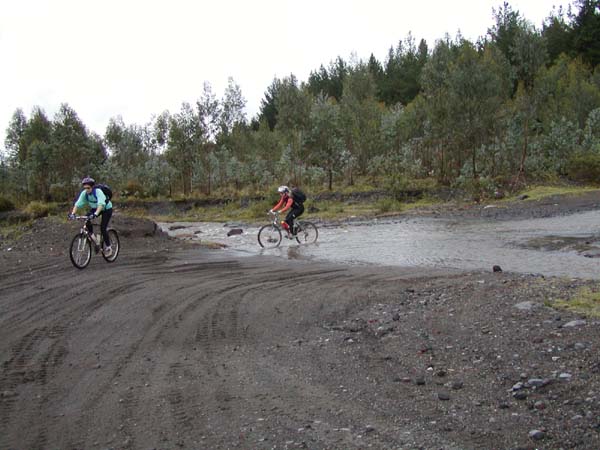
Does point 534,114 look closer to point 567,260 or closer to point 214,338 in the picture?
point 567,260

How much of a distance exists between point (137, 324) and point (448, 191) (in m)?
34.8

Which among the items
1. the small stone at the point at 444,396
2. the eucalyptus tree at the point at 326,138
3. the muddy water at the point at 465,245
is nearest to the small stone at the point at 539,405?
the small stone at the point at 444,396

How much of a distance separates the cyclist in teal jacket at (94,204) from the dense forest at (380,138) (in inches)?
1088

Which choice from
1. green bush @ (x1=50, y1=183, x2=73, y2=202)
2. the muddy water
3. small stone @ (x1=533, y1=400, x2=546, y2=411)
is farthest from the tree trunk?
green bush @ (x1=50, y1=183, x2=73, y2=202)

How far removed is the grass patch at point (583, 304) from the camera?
25.3ft

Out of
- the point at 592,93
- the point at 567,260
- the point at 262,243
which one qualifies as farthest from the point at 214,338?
the point at 592,93

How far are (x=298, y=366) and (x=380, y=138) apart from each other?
1771 inches

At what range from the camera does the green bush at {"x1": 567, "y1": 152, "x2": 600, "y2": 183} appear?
40500mm

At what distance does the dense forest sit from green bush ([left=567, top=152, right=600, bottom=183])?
7cm

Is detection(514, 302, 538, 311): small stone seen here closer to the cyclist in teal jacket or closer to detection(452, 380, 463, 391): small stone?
detection(452, 380, 463, 391): small stone

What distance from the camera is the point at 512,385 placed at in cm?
565

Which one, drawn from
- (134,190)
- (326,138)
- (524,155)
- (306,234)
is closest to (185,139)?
(134,190)

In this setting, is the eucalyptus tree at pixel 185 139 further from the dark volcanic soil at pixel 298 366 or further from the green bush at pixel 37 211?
the dark volcanic soil at pixel 298 366

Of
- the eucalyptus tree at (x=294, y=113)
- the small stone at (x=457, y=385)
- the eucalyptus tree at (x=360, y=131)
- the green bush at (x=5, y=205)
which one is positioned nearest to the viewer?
the small stone at (x=457, y=385)
